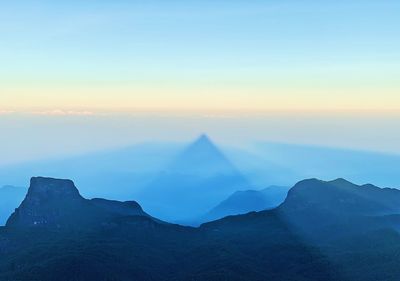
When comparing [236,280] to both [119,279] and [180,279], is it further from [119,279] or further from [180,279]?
[119,279]

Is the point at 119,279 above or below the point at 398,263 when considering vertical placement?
below

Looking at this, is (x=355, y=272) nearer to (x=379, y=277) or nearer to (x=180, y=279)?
(x=379, y=277)

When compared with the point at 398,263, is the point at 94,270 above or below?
below

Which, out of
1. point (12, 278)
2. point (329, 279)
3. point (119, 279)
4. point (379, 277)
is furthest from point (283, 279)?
point (12, 278)

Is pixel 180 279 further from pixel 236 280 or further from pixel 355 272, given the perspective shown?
pixel 355 272

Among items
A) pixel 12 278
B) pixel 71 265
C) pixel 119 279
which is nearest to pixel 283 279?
pixel 119 279

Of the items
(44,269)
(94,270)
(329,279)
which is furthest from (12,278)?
(329,279)

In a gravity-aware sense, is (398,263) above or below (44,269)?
above
